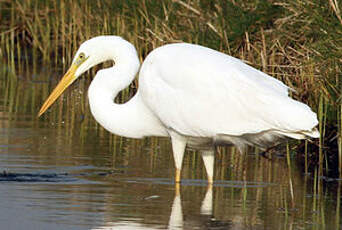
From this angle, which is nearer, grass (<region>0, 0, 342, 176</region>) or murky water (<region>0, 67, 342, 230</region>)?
murky water (<region>0, 67, 342, 230</region>)

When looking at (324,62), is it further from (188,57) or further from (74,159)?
(74,159)

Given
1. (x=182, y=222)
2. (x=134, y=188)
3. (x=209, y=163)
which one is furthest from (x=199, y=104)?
(x=182, y=222)

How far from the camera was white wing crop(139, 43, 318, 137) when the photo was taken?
706 centimetres

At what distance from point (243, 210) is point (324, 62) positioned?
8.23 ft

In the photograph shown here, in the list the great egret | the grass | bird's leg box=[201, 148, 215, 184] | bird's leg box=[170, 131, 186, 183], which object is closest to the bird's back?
the great egret

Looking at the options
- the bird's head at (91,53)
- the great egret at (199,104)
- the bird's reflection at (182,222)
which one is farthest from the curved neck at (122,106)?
the bird's reflection at (182,222)

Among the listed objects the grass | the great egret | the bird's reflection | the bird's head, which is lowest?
the bird's reflection

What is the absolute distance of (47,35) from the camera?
1605cm

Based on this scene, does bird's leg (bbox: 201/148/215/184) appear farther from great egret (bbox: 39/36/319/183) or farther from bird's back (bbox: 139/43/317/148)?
bird's back (bbox: 139/43/317/148)

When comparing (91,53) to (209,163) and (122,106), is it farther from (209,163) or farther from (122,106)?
(209,163)

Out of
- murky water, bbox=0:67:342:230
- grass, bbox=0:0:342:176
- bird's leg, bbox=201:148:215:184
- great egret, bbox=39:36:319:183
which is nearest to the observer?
murky water, bbox=0:67:342:230

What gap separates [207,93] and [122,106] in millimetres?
866

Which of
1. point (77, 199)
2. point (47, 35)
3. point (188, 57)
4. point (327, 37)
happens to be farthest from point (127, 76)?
point (47, 35)

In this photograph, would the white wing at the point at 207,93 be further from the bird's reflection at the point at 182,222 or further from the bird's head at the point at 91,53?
the bird's reflection at the point at 182,222
